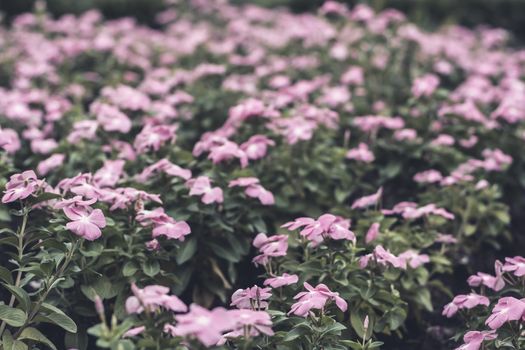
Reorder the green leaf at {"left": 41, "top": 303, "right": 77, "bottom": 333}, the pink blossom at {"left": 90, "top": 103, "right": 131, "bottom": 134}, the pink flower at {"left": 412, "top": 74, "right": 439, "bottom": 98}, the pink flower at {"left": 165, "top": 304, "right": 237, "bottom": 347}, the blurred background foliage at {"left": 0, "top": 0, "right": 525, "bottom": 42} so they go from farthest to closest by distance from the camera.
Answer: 1. the blurred background foliage at {"left": 0, "top": 0, "right": 525, "bottom": 42}
2. the pink flower at {"left": 412, "top": 74, "right": 439, "bottom": 98}
3. the pink blossom at {"left": 90, "top": 103, "right": 131, "bottom": 134}
4. the green leaf at {"left": 41, "top": 303, "right": 77, "bottom": 333}
5. the pink flower at {"left": 165, "top": 304, "right": 237, "bottom": 347}

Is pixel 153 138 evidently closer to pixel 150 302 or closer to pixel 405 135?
pixel 150 302

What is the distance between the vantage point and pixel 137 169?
293 cm

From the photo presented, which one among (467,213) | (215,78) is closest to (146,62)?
(215,78)

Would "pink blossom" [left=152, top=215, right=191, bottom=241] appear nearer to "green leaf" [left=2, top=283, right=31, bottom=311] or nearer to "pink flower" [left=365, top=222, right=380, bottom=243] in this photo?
"green leaf" [left=2, top=283, right=31, bottom=311]

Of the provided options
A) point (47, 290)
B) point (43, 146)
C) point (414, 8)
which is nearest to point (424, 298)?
point (47, 290)

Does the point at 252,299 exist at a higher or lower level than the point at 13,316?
higher

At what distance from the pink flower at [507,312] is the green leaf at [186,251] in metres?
1.10

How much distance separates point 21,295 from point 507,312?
1.46m

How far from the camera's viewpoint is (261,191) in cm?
259

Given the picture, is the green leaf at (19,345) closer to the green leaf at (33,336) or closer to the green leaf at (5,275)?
the green leaf at (33,336)

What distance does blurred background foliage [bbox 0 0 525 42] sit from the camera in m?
7.05

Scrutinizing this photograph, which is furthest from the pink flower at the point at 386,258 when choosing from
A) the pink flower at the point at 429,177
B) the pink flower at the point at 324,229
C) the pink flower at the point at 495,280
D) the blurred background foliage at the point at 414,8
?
the blurred background foliage at the point at 414,8

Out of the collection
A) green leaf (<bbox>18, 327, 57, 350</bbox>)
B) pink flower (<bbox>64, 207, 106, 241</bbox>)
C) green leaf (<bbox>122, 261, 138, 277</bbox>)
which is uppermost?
pink flower (<bbox>64, 207, 106, 241</bbox>)

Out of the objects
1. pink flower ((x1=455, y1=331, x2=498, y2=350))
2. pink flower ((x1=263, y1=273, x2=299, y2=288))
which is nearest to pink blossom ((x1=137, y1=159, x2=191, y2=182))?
pink flower ((x1=263, y1=273, x2=299, y2=288))
